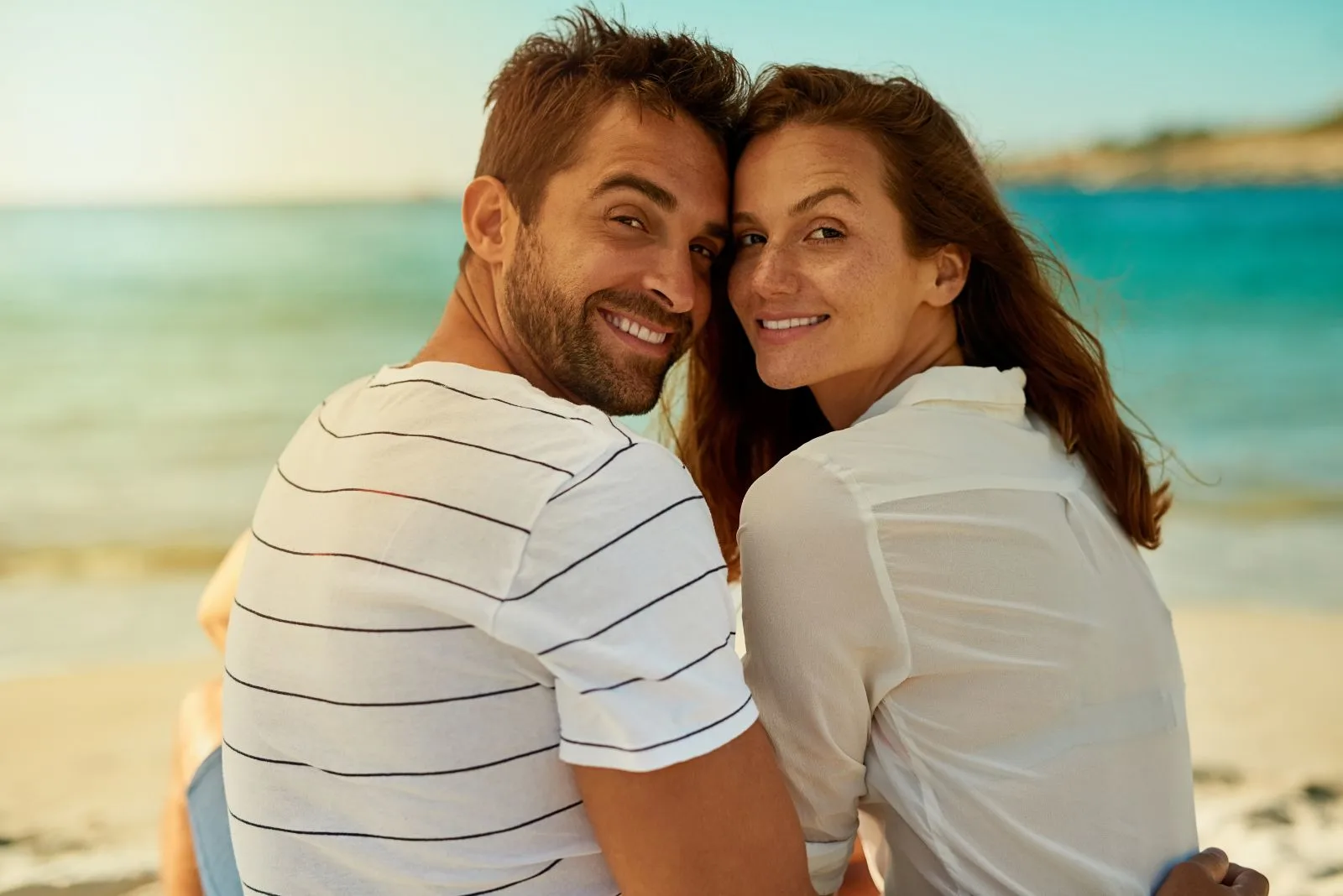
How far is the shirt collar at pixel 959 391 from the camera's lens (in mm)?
2062

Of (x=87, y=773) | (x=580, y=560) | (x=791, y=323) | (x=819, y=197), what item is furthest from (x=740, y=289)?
(x=87, y=773)

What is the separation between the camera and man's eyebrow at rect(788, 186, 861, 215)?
220cm

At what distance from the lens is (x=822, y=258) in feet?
7.34

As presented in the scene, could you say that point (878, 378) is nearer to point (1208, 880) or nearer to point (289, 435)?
point (1208, 880)

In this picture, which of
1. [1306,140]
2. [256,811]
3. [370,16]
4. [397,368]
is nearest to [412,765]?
[256,811]

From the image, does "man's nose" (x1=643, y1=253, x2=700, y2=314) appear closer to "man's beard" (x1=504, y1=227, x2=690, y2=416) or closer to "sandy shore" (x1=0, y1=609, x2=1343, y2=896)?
"man's beard" (x1=504, y1=227, x2=690, y2=416)

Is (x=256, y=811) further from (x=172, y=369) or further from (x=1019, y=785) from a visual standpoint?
(x=172, y=369)

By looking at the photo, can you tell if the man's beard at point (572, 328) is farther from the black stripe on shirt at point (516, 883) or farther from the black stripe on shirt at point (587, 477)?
the black stripe on shirt at point (516, 883)

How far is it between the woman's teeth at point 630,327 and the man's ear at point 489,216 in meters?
0.23

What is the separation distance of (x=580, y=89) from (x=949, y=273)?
0.78 meters

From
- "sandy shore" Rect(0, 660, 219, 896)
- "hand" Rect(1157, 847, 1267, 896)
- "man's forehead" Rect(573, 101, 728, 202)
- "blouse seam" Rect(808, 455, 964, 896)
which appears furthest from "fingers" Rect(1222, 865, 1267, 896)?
"sandy shore" Rect(0, 660, 219, 896)

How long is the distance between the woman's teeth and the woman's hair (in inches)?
12.3

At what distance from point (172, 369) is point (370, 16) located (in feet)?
14.5

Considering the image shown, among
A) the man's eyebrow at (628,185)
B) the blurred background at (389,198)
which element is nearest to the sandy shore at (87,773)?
the man's eyebrow at (628,185)
